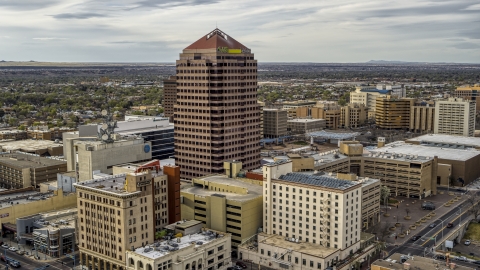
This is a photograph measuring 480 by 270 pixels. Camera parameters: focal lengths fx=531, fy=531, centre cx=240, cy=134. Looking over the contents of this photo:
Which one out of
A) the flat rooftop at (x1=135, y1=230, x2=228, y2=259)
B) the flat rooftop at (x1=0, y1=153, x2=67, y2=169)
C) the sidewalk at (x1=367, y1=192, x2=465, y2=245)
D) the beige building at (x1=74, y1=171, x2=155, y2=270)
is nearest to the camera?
the flat rooftop at (x1=135, y1=230, x2=228, y2=259)

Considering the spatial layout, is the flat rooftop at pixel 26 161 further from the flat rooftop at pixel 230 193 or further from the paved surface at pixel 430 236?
the paved surface at pixel 430 236

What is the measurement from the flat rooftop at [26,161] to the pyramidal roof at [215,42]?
6166 centimetres

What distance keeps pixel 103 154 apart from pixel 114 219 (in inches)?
2144

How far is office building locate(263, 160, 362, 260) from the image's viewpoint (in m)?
113

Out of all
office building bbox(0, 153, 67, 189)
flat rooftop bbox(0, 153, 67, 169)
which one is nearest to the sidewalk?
office building bbox(0, 153, 67, 189)

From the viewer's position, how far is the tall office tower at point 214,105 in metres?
160

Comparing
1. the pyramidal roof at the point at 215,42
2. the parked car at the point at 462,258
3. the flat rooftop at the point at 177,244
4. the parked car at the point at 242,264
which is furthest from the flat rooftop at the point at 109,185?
the parked car at the point at 462,258

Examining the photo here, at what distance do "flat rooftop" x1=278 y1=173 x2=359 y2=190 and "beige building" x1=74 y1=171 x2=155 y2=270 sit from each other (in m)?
32.9

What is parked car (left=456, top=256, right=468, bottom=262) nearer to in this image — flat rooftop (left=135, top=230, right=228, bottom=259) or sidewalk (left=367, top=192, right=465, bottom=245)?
sidewalk (left=367, top=192, right=465, bottom=245)

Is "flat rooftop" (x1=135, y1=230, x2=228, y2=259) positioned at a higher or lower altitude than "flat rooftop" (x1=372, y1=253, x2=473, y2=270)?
lower

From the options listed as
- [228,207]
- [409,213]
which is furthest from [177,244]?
[409,213]

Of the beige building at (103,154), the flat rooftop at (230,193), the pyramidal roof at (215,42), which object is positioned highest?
the pyramidal roof at (215,42)

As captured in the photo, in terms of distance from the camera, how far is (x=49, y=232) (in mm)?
119625

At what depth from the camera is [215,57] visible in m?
159
